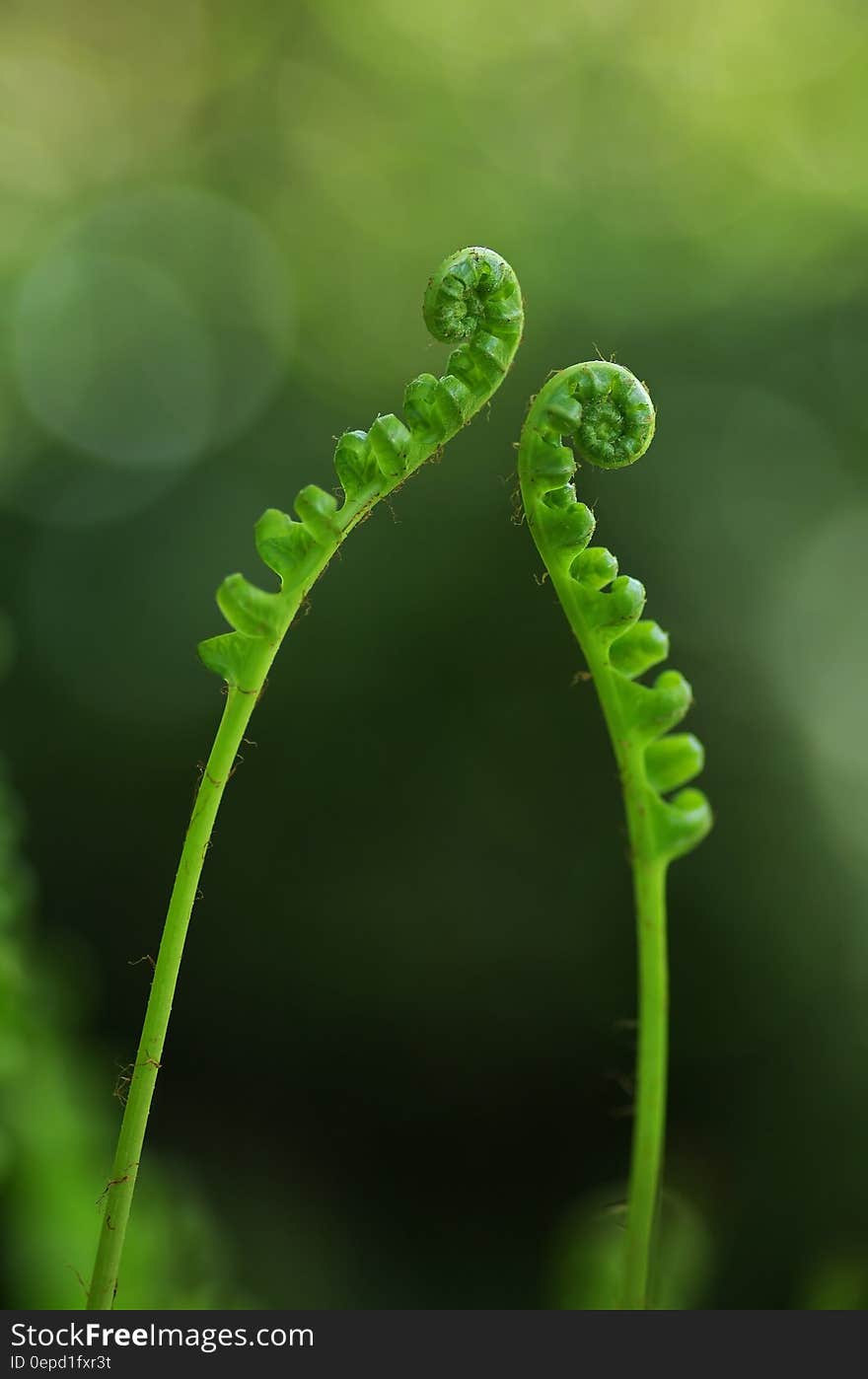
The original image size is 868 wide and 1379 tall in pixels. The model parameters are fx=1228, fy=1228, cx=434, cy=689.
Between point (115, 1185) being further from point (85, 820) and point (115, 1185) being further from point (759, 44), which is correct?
point (759, 44)

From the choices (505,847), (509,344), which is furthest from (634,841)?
(505,847)

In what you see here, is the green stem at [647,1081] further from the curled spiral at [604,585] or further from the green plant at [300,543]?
the green plant at [300,543]

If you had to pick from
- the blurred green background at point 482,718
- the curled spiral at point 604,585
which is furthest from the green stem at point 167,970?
the blurred green background at point 482,718

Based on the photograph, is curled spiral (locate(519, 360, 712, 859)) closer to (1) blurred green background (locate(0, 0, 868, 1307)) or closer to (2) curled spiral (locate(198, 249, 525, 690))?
(2) curled spiral (locate(198, 249, 525, 690))

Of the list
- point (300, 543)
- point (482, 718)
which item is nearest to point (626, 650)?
point (300, 543)

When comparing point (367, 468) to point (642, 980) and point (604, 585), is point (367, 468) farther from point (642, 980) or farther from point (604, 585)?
point (642, 980)
